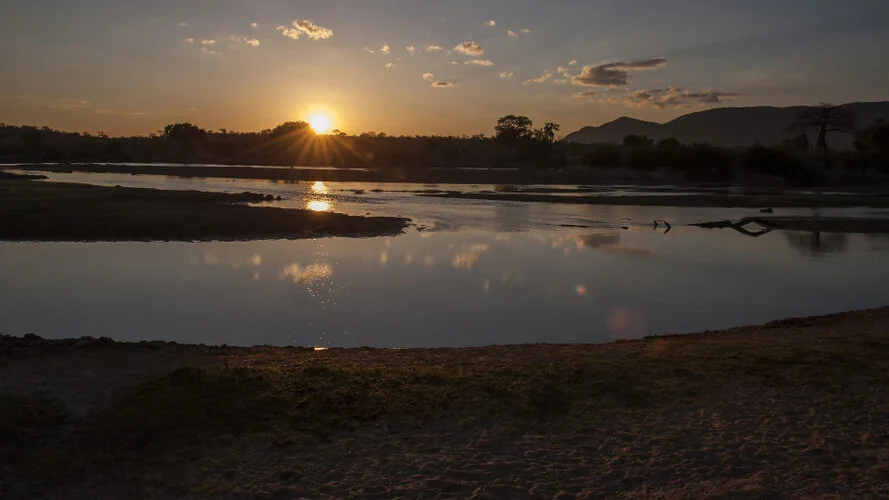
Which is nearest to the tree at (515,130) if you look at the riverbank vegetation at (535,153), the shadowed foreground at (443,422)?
the riverbank vegetation at (535,153)

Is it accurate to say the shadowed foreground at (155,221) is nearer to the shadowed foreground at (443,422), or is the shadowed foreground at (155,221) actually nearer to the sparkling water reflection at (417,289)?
the sparkling water reflection at (417,289)

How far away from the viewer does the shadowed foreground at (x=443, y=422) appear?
6.21 meters

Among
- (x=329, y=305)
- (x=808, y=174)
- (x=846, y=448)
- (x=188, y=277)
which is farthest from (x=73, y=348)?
(x=808, y=174)

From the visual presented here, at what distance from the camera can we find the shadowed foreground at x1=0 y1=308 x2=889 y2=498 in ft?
20.4

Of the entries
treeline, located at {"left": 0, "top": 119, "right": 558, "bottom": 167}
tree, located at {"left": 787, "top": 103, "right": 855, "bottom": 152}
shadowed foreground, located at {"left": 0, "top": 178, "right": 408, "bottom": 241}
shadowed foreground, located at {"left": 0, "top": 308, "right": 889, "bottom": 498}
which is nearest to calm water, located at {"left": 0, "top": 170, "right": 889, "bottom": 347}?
shadowed foreground, located at {"left": 0, "top": 178, "right": 408, "bottom": 241}

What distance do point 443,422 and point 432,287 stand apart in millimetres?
9631

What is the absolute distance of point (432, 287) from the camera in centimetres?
1728

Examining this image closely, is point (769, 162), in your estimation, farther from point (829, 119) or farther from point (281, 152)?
point (281, 152)

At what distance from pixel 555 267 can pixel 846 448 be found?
13.8 metres

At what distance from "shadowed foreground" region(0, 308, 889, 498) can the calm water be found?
2623 millimetres

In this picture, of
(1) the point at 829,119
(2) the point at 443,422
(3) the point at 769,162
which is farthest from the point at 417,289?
(1) the point at 829,119

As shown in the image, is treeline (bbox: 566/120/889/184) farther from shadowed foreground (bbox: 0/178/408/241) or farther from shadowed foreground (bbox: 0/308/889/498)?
shadowed foreground (bbox: 0/308/889/498)

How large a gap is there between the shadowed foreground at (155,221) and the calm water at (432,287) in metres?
1.80

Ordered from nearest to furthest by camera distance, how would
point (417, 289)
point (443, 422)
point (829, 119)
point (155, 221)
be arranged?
1. point (443, 422)
2. point (417, 289)
3. point (155, 221)
4. point (829, 119)
